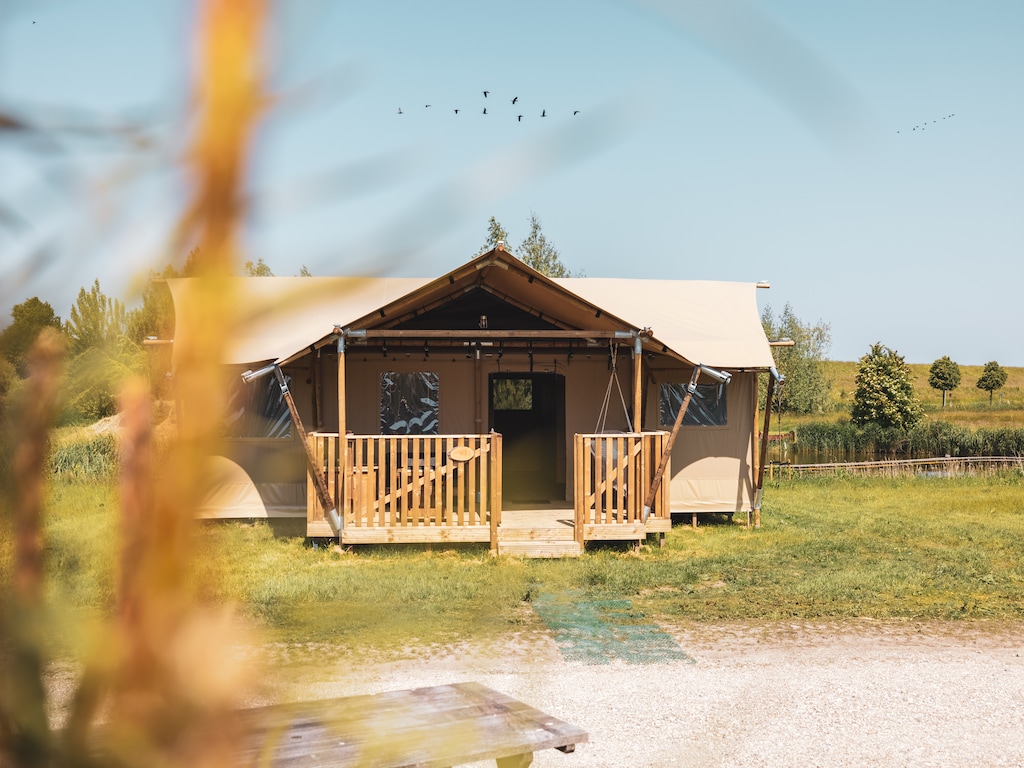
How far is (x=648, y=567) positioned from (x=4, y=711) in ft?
34.6

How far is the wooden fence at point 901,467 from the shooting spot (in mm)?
22656

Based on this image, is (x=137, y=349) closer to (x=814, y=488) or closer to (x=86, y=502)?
(x=86, y=502)

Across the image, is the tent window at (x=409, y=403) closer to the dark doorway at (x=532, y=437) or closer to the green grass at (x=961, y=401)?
the dark doorway at (x=532, y=437)

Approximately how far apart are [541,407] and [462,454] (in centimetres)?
647

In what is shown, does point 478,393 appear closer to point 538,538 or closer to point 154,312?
point 538,538

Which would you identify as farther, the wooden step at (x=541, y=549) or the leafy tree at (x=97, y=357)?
the wooden step at (x=541, y=549)

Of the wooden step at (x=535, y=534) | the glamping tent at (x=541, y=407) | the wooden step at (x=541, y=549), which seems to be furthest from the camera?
the wooden step at (x=535, y=534)

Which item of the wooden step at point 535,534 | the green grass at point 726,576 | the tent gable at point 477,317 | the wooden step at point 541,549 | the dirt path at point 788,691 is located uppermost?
the tent gable at point 477,317

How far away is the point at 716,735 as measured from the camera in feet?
17.9

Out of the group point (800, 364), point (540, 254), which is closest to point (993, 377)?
point (800, 364)

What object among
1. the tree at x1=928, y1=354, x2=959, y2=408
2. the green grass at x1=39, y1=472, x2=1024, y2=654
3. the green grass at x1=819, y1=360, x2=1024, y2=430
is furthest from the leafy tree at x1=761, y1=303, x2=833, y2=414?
the green grass at x1=39, y1=472, x2=1024, y2=654

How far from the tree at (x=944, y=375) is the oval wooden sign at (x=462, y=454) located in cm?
5870

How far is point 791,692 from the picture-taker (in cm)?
640

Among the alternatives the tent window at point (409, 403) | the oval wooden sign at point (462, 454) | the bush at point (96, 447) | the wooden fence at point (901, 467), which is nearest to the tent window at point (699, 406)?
the tent window at point (409, 403)
